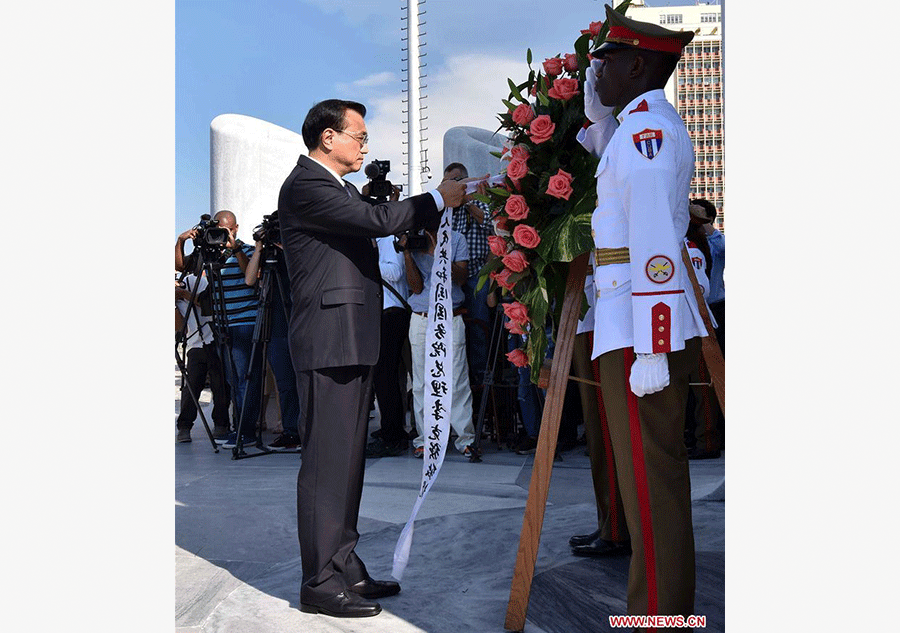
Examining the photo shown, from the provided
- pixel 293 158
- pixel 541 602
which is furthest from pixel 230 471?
pixel 293 158

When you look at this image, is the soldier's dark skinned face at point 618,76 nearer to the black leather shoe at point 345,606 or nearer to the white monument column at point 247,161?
the black leather shoe at point 345,606

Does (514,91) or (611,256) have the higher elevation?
(514,91)

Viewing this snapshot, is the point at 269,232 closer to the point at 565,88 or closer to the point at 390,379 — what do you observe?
the point at 390,379

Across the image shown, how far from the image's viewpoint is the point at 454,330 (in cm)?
615

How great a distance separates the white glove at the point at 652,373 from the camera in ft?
7.63

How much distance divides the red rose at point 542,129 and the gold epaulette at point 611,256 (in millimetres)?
463

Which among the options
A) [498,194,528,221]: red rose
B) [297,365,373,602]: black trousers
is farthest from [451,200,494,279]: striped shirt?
[498,194,528,221]: red rose

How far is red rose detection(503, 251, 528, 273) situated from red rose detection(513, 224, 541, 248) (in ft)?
0.15

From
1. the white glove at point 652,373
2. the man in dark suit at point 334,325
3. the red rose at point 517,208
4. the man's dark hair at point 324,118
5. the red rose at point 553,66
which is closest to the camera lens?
the white glove at point 652,373

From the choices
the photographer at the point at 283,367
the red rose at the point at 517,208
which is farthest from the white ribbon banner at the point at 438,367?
the photographer at the point at 283,367

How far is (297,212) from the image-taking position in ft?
10.4

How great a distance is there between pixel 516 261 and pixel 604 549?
134 cm

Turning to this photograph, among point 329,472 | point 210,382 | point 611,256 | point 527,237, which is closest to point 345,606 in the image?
point 329,472

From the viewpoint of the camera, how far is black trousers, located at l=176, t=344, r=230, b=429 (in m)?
7.43
